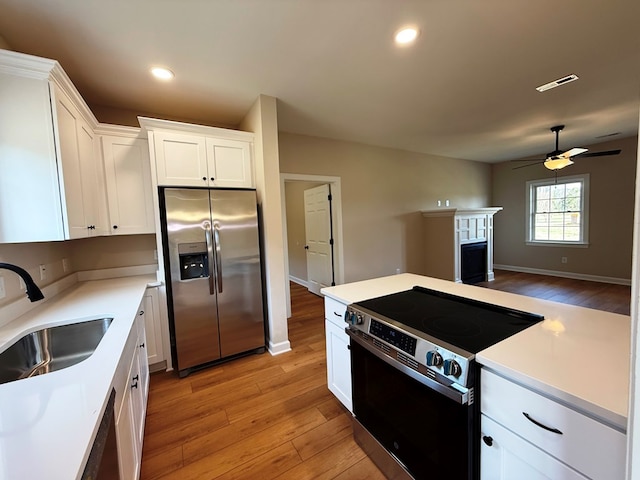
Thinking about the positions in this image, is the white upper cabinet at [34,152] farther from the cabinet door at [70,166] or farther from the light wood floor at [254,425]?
the light wood floor at [254,425]

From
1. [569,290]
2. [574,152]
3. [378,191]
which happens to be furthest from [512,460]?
[569,290]

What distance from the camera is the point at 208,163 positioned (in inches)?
104

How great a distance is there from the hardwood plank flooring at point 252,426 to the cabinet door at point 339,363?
0.23m

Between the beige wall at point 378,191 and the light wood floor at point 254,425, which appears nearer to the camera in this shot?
the light wood floor at point 254,425

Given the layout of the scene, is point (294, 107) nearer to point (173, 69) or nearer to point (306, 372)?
point (173, 69)

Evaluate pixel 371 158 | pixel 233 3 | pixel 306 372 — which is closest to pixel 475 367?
pixel 306 372

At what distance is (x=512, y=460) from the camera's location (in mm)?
913

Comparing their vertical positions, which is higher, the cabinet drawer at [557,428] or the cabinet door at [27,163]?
the cabinet door at [27,163]

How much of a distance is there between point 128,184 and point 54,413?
236cm

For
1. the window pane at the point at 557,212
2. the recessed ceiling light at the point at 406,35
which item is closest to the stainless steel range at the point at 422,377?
the recessed ceiling light at the point at 406,35

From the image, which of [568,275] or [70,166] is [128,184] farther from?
[568,275]

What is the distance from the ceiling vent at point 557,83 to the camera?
259 cm

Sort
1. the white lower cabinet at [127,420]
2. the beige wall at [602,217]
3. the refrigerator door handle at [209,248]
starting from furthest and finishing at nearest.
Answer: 1. the beige wall at [602,217]
2. the refrigerator door handle at [209,248]
3. the white lower cabinet at [127,420]

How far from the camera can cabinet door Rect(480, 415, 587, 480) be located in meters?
0.81
